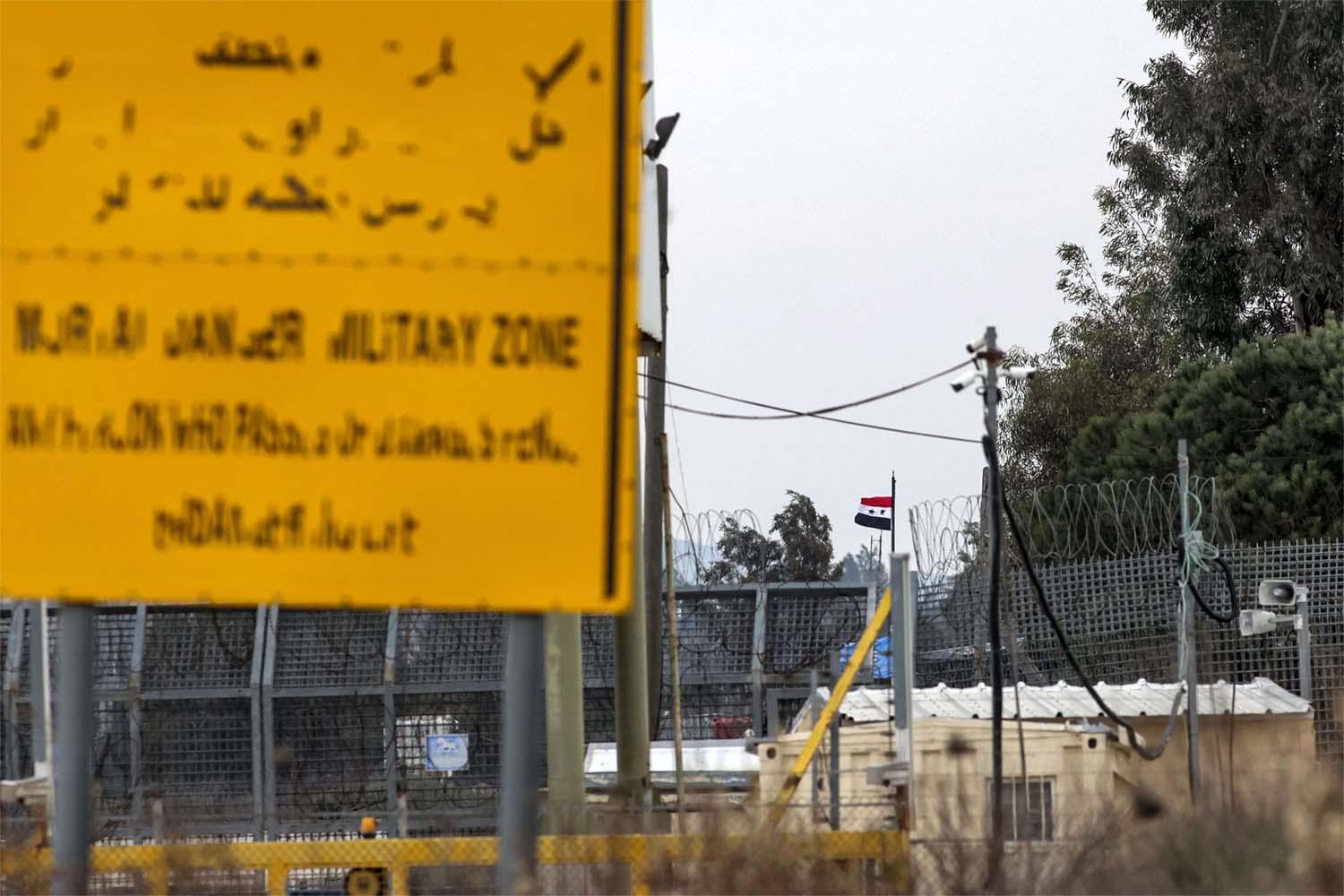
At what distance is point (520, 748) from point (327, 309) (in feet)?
4.06

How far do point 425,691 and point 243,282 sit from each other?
11351 mm

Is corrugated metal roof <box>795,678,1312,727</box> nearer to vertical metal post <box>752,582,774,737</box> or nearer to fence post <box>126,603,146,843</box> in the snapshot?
vertical metal post <box>752,582,774,737</box>

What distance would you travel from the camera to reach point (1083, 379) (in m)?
43.2

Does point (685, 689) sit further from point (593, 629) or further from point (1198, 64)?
point (1198, 64)

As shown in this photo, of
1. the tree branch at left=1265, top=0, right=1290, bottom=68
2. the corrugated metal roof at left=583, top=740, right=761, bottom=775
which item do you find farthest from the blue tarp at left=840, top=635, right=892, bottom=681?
the tree branch at left=1265, top=0, right=1290, bottom=68

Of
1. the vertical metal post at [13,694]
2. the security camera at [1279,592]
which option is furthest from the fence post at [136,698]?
the security camera at [1279,592]

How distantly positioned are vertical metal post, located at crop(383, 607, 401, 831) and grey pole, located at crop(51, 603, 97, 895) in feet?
33.3

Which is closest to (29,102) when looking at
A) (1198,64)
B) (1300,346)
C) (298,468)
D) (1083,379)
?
(298,468)

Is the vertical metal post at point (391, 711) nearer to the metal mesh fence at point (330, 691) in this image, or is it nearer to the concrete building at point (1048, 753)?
the metal mesh fence at point (330, 691)

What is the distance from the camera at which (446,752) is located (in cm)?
1470

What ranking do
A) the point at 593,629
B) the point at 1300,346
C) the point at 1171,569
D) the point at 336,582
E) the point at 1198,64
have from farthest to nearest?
the point at 1198,64 → the point at 1300,346 → the point at 593,629 → the point at 1171,569 → the point at 336,582

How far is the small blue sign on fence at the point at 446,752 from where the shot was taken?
1465cm

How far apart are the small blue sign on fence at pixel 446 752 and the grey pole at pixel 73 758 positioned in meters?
9.95

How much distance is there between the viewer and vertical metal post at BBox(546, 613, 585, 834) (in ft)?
Answer: 31.1
